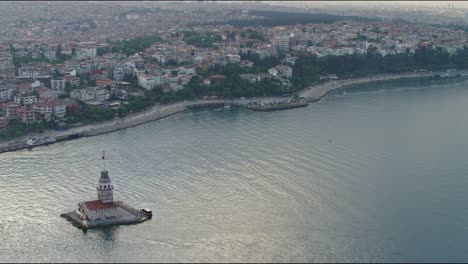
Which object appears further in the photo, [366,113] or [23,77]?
[23,77]

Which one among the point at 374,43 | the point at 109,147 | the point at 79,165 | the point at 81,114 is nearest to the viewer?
the point at 79,165

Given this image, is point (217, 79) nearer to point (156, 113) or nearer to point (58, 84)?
point (156, 113)

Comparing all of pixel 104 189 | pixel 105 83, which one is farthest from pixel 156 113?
pixel 104 189

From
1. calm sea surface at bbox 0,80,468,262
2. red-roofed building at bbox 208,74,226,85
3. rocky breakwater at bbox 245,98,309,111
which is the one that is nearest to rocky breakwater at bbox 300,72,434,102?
rocky breakwater at bbox 245,98,309,111

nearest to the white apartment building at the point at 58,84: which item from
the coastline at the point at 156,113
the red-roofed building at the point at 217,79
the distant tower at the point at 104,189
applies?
the coastline at the point at 156,113

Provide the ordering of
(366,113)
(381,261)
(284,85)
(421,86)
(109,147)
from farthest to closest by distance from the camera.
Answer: (421,86), (284,85), (366,113), (109,147), (381,261)

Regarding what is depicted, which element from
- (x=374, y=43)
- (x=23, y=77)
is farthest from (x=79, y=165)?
(x=374, y=43)

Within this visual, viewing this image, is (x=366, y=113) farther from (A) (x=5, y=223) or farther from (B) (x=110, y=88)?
(A) (x=5, y=223)
